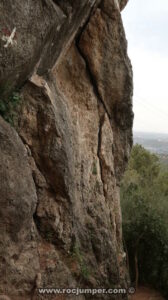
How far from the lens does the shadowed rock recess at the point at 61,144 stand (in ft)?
24.8

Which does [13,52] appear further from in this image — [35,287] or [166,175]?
[166,175]

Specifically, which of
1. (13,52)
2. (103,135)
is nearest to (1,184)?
(13,52)

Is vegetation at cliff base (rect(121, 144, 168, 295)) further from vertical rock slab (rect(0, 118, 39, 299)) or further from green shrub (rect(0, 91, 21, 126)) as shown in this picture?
green shrub (rect(0, 91, 21, 126))

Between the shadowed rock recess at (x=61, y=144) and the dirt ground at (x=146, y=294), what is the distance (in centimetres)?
430

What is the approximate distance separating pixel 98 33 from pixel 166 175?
24.6m

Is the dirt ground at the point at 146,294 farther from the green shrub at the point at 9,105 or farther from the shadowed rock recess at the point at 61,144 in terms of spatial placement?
the green shrub at the point at 9,105

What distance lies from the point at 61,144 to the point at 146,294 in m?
13.4

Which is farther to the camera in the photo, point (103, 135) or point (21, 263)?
point (103, 135)

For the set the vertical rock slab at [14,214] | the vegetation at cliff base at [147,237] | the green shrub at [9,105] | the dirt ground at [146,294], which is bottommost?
the dirt ground at [146,294]

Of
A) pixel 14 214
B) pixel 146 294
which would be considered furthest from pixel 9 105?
pixel 146 294

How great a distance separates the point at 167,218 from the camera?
61.5 ft

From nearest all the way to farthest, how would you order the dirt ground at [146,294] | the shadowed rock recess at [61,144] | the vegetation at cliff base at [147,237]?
the shadowed rock recess at [61,144]
the dirt ground at [146,294]
the vegetation at cliff base at [147,237]

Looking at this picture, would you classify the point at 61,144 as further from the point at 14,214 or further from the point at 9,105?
the point at 14,214

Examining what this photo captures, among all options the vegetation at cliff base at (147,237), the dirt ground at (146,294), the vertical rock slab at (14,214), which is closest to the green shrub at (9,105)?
the vertical rock slab at (14,214)
